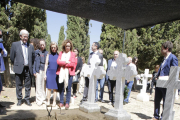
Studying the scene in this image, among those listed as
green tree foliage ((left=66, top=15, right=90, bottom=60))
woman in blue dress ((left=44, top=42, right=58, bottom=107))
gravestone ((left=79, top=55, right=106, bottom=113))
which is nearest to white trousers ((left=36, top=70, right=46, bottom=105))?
woman in blue dress ((left=44, top=42, right=58, bottom=107))

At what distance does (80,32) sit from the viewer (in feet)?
64.3

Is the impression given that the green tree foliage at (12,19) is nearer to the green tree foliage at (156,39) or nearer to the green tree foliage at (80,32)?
the green tree foliage at (156,39)

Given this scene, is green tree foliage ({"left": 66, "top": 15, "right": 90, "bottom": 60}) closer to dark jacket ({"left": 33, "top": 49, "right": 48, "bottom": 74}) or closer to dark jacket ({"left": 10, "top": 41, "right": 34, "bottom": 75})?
dark jacket ({"left": 33, "top": 49, "right": 48, "bottom": 74})

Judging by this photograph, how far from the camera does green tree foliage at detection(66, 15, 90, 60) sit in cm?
1925

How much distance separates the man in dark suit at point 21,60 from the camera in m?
4.30

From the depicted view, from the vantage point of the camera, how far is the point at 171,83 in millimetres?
2402

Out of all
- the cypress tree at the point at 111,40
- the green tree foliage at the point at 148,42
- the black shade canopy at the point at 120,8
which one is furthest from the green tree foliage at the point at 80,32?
the black shade canopy at the point at 120,8

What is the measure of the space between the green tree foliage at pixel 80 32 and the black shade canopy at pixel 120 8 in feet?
49.6

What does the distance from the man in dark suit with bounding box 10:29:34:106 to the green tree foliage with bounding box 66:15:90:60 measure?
1462 centimetres

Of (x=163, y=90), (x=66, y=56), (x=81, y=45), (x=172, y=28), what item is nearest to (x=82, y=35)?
(x=81, y=45)

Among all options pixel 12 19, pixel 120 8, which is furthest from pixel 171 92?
pixel 12 19

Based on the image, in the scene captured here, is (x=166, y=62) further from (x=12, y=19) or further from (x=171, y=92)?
(x=12, y=19)

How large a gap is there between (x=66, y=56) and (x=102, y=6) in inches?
71.6

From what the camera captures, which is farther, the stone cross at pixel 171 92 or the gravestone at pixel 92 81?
the gravestone at pixel 92 81
